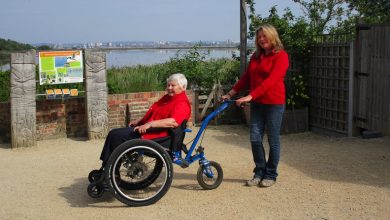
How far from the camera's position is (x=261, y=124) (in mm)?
5879

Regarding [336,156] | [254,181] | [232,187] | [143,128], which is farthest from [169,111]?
[336,156]

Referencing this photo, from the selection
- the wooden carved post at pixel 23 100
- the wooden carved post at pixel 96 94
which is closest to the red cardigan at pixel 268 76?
the wooden carved post at pixel 96 94

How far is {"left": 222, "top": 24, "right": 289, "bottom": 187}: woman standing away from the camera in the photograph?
5.57m

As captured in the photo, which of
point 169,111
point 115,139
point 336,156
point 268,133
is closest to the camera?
point 115,139

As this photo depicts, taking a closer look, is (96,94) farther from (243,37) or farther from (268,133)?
(268,133)

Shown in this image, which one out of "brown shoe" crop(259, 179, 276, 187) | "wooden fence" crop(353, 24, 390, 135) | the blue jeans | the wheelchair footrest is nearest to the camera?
the wheelchair footrest

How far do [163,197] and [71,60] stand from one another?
14.4ft

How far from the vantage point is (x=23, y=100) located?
8.61 metres

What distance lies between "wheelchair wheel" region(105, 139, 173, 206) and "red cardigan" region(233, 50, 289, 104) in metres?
1.17

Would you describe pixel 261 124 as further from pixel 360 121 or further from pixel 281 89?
pixel 360 121

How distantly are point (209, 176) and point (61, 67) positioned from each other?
4.35 metres

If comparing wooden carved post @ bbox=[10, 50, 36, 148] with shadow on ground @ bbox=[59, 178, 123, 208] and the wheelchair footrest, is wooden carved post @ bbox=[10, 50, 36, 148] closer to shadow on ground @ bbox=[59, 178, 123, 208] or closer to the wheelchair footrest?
shadow on ground @ bbox=[59, 178, 123, 208]

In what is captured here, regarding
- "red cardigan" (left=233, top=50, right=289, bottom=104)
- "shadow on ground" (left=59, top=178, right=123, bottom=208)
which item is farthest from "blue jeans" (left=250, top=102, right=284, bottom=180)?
"shadow on ground" (left=59, top=178, right=123, bottom=208)

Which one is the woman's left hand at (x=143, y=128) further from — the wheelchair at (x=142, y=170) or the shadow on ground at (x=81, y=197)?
the shadow on ground at (x=81, y=197)
